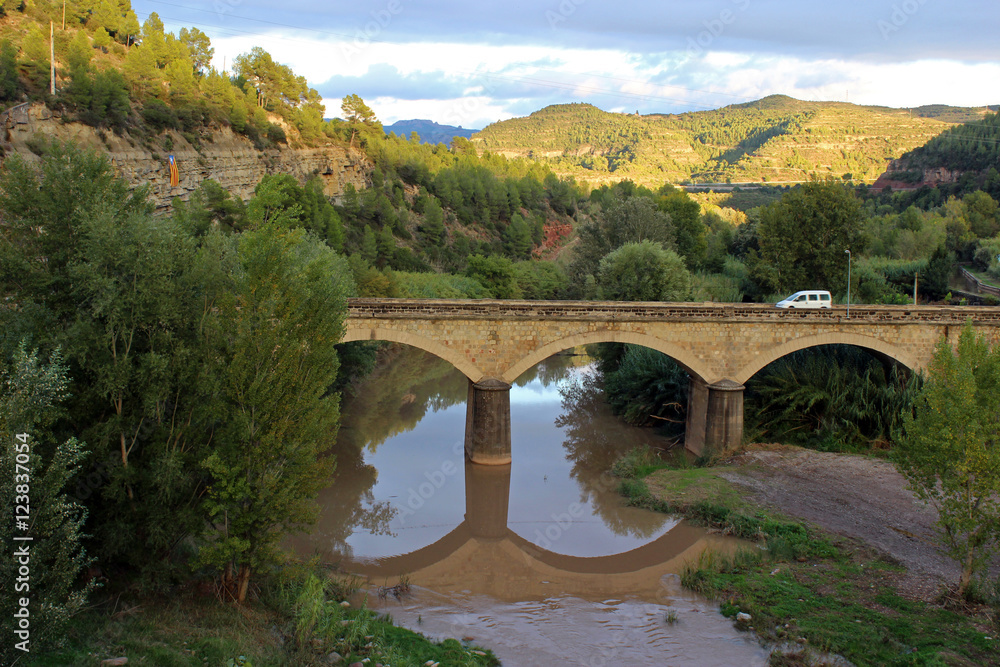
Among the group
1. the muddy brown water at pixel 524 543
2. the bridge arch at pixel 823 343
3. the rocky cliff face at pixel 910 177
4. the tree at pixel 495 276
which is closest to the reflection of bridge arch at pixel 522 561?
the muddy brown water at pixel 524 543

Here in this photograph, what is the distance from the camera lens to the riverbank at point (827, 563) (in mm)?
10195

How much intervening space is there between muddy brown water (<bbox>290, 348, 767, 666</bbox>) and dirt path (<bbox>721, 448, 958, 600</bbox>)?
2680 mm

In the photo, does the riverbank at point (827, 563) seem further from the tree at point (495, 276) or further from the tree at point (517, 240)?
the tree at point (517, 240)

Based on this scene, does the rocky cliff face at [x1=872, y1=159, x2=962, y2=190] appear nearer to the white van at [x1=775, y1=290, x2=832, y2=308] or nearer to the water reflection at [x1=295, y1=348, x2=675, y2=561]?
the white van at [x1=775, y1=290, x2=832, y2=308]

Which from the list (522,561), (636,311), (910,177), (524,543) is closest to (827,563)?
(522,561)

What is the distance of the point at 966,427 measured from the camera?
1051cm

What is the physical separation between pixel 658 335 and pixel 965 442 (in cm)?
1179

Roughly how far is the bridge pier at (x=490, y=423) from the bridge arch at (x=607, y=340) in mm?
655

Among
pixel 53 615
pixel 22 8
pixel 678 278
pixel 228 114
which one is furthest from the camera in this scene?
pixel 228 114

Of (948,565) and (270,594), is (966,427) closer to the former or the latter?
(948,565)

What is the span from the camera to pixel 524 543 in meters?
16.8

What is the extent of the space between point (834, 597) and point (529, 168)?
98739 mm

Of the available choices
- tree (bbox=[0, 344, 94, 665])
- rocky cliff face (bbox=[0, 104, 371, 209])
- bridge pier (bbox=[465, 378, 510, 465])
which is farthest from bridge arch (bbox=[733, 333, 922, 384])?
tree (bbox=[0, 344, 94, 665])

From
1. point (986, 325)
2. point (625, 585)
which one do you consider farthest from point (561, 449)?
point (986, 325)
